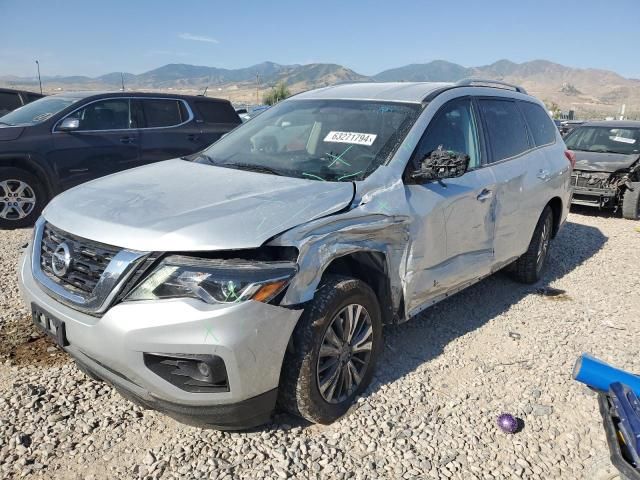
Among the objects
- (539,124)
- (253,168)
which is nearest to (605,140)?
(539,124)

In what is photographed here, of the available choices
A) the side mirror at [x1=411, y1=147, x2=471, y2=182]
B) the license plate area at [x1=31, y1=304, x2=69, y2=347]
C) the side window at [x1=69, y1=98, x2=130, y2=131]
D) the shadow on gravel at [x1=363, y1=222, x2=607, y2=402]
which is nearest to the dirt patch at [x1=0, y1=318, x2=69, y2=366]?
the license plate area at [x1=31, y1=304, x2=69, y2=347]

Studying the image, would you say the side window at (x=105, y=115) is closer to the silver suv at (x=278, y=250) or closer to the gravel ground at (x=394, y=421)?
the gravel ground at (x=394, y=421)

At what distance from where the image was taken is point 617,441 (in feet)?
5.55

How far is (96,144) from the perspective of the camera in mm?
6812

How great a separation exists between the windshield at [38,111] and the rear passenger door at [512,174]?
555 cm

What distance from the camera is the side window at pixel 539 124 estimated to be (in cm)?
478

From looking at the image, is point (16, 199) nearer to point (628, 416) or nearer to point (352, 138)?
point (352, 138)

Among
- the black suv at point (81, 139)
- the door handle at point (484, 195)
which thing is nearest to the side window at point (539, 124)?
the door handle at point (484, 195)

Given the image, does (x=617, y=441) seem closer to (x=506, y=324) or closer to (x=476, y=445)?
(x=476, y=445)

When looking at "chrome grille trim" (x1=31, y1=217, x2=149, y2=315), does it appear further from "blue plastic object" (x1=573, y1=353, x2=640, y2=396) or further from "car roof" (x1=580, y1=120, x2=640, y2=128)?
"car roof" (x1=580, y1=120, x2=640, y2=128)

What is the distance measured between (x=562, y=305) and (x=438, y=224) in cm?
215

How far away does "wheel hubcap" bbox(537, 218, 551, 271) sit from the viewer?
5.01m

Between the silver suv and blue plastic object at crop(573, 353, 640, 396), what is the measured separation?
1.12 meters

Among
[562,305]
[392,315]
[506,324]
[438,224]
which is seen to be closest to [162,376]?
[392,315]
